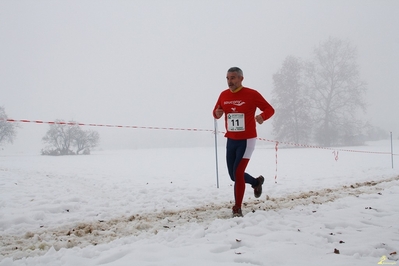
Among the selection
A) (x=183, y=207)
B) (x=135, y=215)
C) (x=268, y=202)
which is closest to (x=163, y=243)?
(x=135, y=215)

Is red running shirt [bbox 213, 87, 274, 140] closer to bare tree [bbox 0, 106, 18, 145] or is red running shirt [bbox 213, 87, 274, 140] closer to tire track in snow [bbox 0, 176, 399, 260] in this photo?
tire track in snow [bbox 0, 176, 399, 260]

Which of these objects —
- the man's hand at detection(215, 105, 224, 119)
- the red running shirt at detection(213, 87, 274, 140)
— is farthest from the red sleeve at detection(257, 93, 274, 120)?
the man's hand at detection(215, 105, 224, 119)

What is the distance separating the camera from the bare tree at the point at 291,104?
29.7 meters

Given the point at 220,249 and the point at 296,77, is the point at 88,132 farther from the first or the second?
the point at 220,249

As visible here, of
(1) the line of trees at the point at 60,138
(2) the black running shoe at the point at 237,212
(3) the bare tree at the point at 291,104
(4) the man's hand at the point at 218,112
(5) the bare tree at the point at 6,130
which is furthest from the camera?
(3) the bare tree at the point at 291,104

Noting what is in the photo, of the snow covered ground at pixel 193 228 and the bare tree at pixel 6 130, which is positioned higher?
the bare tree at pixel 6 130

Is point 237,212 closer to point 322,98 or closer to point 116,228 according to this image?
point 116,228

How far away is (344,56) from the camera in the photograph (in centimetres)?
3014

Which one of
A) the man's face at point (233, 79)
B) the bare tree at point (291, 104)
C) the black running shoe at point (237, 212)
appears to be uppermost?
the bare tree at point (291, 104)

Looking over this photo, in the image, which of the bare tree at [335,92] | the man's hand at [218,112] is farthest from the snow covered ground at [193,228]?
the bare tree at [335,92]

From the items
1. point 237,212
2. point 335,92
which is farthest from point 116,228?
point 335,92

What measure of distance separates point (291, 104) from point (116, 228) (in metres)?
29.4

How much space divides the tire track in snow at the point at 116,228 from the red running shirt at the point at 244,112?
1365mm

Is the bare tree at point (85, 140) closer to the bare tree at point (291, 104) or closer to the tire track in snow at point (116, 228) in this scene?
the bare tree at point (291, 104)
